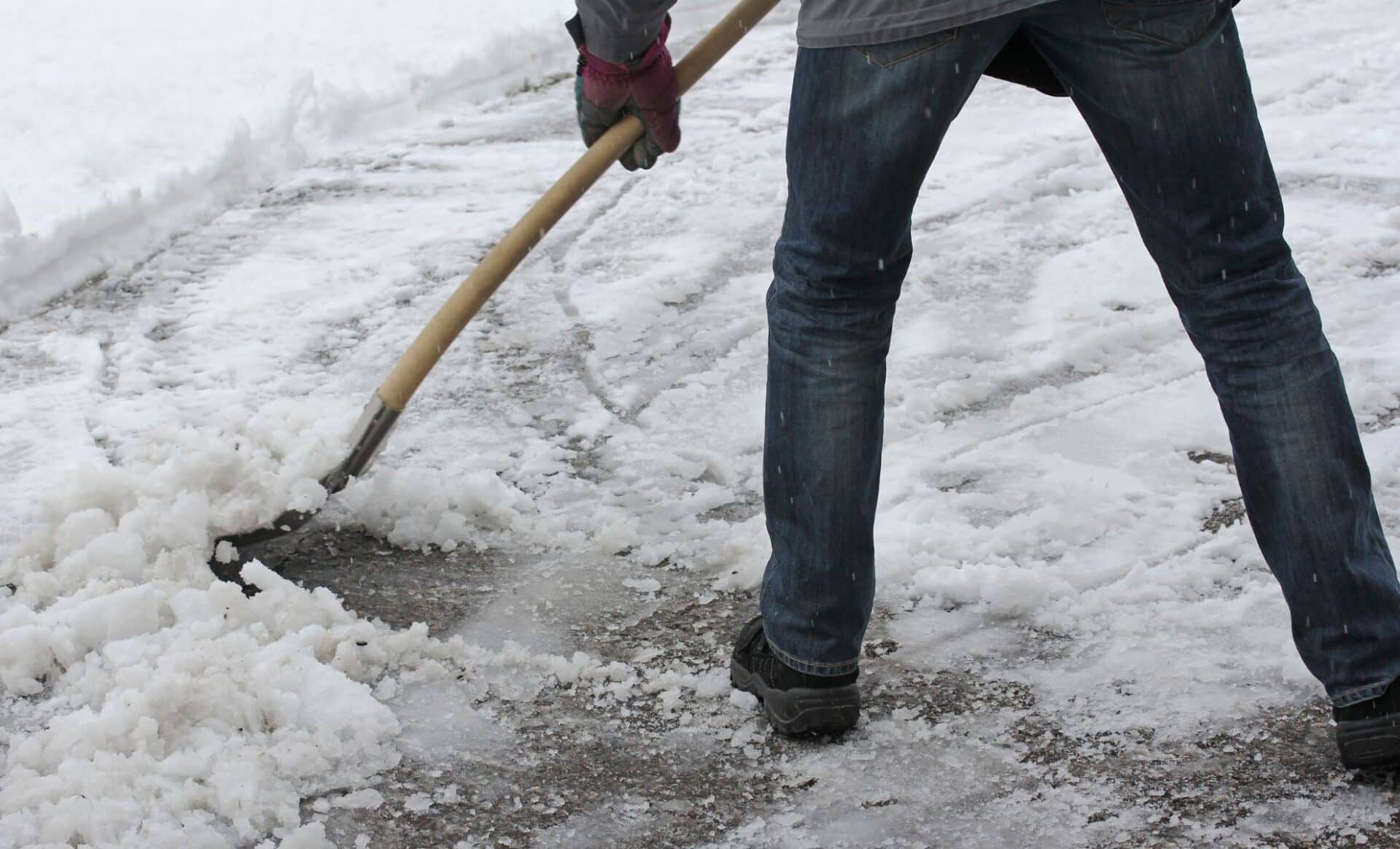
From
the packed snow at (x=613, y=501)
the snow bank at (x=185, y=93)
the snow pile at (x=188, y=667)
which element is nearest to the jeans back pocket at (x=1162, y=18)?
the packed snow at (x=613, y=501)

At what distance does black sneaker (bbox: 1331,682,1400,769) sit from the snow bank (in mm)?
3421

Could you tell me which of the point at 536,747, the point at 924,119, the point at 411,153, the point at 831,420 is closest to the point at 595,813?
the point at 536,747

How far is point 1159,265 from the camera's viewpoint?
5.78 feet

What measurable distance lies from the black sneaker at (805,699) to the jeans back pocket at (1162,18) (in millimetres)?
957

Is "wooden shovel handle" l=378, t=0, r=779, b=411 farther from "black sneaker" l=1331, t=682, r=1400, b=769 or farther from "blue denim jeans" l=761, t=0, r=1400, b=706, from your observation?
"black sneaker" l=1331, t=682, r=1400, b=769

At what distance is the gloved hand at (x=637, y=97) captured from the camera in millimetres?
2162

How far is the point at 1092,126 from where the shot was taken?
5.67ft

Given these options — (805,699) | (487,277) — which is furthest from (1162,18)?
(487,277)

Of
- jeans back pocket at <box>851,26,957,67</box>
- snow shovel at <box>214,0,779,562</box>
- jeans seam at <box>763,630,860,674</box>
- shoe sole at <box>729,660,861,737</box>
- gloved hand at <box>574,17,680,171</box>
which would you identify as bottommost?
shoe sole at <box>729,660,861,737</box>

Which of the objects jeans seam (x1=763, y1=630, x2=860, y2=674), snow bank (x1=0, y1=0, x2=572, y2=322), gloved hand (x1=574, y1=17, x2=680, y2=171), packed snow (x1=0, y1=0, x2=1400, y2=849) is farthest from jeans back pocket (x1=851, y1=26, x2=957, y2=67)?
snow bank (x1=0, y1=0, x2=572, y2=322)

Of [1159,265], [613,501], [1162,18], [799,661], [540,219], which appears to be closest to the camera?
[1162,18]

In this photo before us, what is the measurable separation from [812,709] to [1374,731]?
2.40 ft

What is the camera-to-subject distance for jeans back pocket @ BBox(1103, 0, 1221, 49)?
5.26 ft

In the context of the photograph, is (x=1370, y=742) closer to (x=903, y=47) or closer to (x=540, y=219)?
(x=903, y=47)
